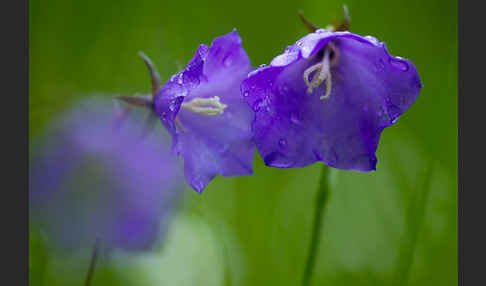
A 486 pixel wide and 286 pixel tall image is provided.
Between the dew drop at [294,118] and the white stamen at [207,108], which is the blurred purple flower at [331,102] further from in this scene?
the white stamen at [207,108]

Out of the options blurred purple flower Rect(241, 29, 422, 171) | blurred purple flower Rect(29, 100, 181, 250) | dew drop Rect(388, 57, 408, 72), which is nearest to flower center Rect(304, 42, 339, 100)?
blurred purple flower Rect(241, 29, 422, 171)

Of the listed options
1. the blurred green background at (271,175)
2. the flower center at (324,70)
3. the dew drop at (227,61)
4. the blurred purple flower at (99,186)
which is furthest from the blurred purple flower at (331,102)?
the blurred green background at (271,175)

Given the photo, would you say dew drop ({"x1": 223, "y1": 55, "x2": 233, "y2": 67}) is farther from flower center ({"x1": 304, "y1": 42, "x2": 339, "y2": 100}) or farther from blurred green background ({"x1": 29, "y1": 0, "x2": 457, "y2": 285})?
blurred green background ({"x1": 29, "y1": 0, "x2": 457, "y2": 285})

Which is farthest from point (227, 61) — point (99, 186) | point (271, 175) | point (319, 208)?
point (271, 175)

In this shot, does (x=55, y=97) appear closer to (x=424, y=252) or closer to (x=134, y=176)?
(x=134, y=176)

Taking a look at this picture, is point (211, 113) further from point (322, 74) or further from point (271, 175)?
point (271, 175)

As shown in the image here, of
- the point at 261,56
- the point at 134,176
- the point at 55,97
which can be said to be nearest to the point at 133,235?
the point at 134,176
